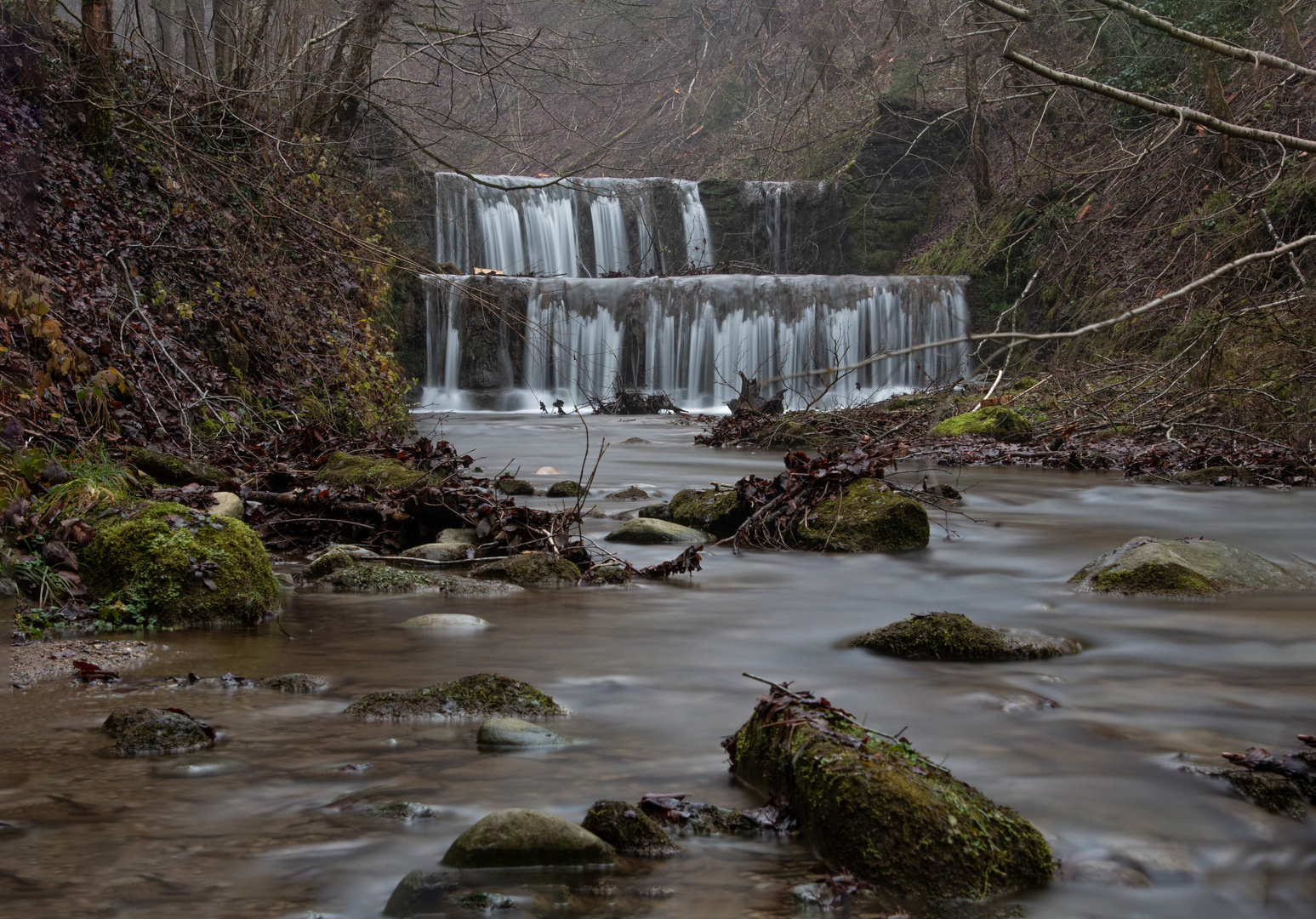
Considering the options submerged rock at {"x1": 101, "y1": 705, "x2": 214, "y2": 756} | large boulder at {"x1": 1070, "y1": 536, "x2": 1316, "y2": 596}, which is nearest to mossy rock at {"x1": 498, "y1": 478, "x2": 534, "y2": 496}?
large boulder at {"x1": 1070, "y1": 536, "x2": 1316, "y2": 596}

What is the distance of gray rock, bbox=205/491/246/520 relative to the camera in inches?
223

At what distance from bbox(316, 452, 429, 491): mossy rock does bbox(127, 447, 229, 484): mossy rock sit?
25.2 inches

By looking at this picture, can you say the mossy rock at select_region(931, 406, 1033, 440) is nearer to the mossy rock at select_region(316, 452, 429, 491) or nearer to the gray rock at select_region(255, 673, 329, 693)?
the mossy rock at select_region(316, 452, 429, 491)

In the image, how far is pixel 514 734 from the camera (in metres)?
3.15

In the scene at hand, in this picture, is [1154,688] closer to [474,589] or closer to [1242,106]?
[474,589]

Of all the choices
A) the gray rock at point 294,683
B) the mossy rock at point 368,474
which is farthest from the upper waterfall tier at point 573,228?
the gray rock at point 294,683

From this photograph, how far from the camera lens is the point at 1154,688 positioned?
3.90 m

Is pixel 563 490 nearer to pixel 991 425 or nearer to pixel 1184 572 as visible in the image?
pixel 1184 572

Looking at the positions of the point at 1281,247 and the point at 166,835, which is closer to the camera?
the point at 166,835

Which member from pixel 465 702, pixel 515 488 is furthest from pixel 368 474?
pixel 465 702

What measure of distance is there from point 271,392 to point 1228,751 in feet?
26.4

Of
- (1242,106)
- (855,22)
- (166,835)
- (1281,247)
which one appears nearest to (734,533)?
(1281,247)

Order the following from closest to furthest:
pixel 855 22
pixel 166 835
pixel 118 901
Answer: pixel 118 901 < pixel 166 835 < pixel 855 22

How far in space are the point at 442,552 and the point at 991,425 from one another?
8.43 meters
